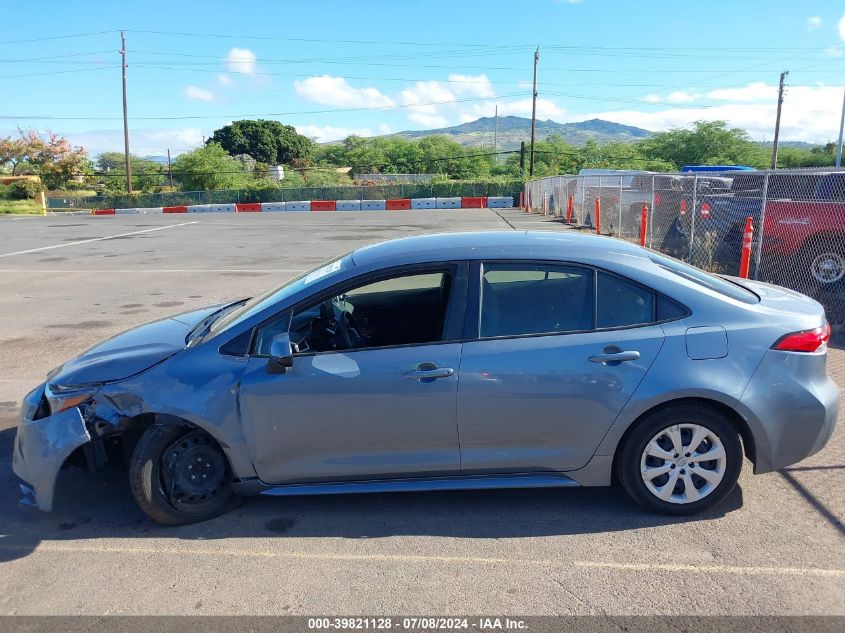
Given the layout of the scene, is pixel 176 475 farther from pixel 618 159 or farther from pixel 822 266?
pixel 618 159

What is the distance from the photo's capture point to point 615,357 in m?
3.59

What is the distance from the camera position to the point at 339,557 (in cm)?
346

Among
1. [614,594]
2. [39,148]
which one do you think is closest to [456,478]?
[614,594]

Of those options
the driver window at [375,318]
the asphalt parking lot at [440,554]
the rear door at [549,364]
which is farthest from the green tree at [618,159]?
the asphalt parking lot at [440,554]

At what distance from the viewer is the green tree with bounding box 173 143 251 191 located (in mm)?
59062

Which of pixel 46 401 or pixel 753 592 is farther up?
pixel 46 401

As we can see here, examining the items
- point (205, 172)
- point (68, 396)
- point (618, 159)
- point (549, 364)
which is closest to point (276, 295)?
point (68, 396)

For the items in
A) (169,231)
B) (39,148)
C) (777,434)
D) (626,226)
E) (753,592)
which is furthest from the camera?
(39,148)

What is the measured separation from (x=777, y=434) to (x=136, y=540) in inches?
141

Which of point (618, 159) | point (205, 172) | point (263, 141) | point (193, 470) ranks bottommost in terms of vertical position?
point (193, 470)

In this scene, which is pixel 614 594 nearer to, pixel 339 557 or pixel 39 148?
pixel 339 557

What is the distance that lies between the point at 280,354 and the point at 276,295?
71cm

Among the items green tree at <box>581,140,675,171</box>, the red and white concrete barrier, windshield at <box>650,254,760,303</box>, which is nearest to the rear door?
windshield at <box>650,254,760,303</box>

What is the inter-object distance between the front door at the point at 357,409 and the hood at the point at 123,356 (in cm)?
64
